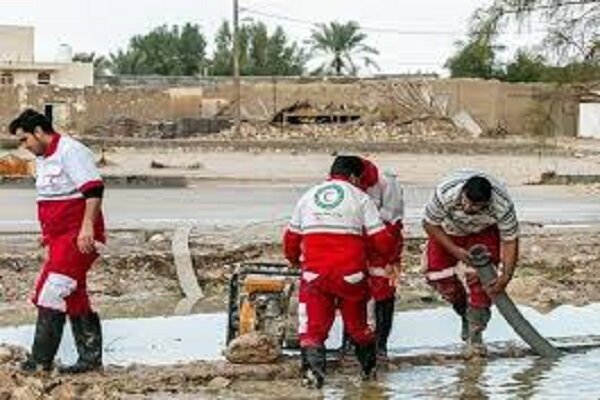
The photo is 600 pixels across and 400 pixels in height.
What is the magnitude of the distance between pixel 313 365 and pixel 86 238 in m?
1.64

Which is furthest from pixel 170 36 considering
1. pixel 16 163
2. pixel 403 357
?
pixel 403 357

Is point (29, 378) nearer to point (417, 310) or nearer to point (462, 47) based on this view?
point (417, 310)

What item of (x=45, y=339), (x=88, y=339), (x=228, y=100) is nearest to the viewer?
(x=45, y=339)

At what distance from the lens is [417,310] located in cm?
1268

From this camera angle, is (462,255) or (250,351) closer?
(250,351)

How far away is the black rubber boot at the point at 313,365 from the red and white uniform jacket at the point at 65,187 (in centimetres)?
156

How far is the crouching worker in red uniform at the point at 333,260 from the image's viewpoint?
8.66 metres

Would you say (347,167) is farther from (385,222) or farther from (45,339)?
(45,339)

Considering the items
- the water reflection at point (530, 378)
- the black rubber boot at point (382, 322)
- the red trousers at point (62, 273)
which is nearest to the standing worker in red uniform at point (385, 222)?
the black rubber boot at point (382, 322)

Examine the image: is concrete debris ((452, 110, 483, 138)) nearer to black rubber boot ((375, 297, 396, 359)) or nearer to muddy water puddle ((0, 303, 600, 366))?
muddy water puddle ((0, 303, 600, 366))

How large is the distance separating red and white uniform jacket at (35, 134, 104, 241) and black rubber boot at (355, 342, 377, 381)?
185 cm

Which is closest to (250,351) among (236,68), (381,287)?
(381,287)

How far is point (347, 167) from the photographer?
9.00 metres

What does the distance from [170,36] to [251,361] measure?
10769 cm
